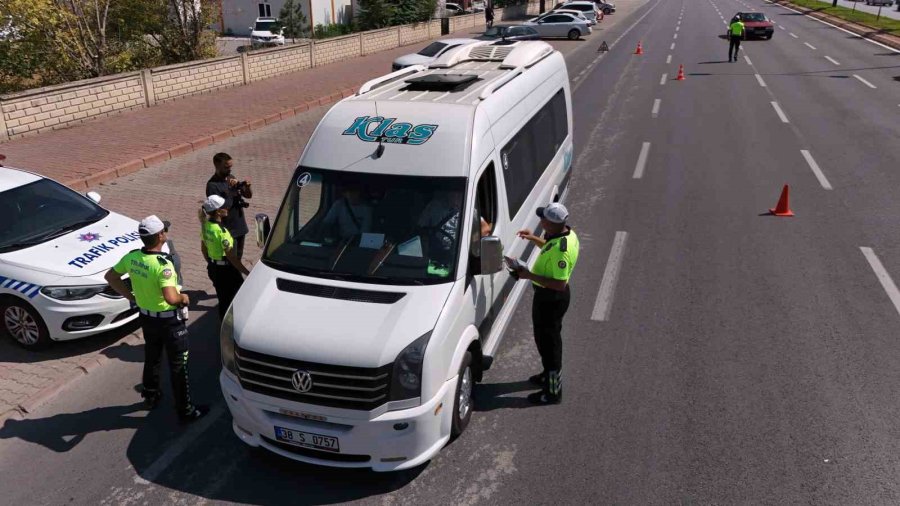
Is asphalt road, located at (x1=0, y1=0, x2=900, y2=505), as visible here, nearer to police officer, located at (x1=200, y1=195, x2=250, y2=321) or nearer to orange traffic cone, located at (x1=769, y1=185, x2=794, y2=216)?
orange traffic cone, located at (x1=769, y1=185, x2=794, y2=216)

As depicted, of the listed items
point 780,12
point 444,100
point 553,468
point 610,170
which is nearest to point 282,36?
point 610,170

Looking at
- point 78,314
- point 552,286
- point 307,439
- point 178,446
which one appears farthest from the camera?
point 78,314

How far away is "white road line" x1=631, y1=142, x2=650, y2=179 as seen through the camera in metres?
13.4

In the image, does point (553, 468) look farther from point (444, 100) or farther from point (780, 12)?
point (780, 12)

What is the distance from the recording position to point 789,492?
5031 millimetres

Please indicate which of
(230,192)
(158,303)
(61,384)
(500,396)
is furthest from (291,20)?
(500,396)

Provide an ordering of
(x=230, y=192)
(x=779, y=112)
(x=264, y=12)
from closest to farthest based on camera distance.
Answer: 1. (x=230, y=192)
2. (x=779, y=112)
3. (x=264, y=12)

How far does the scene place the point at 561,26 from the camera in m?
39.2

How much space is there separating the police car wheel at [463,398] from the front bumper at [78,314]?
12.8 ft

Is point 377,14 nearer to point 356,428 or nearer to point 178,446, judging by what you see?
point 178,446

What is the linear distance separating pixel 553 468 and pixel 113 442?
145 inches

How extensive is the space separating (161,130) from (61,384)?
35.7ft

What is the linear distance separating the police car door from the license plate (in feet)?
5.14

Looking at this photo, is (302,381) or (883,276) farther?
(883,276)
